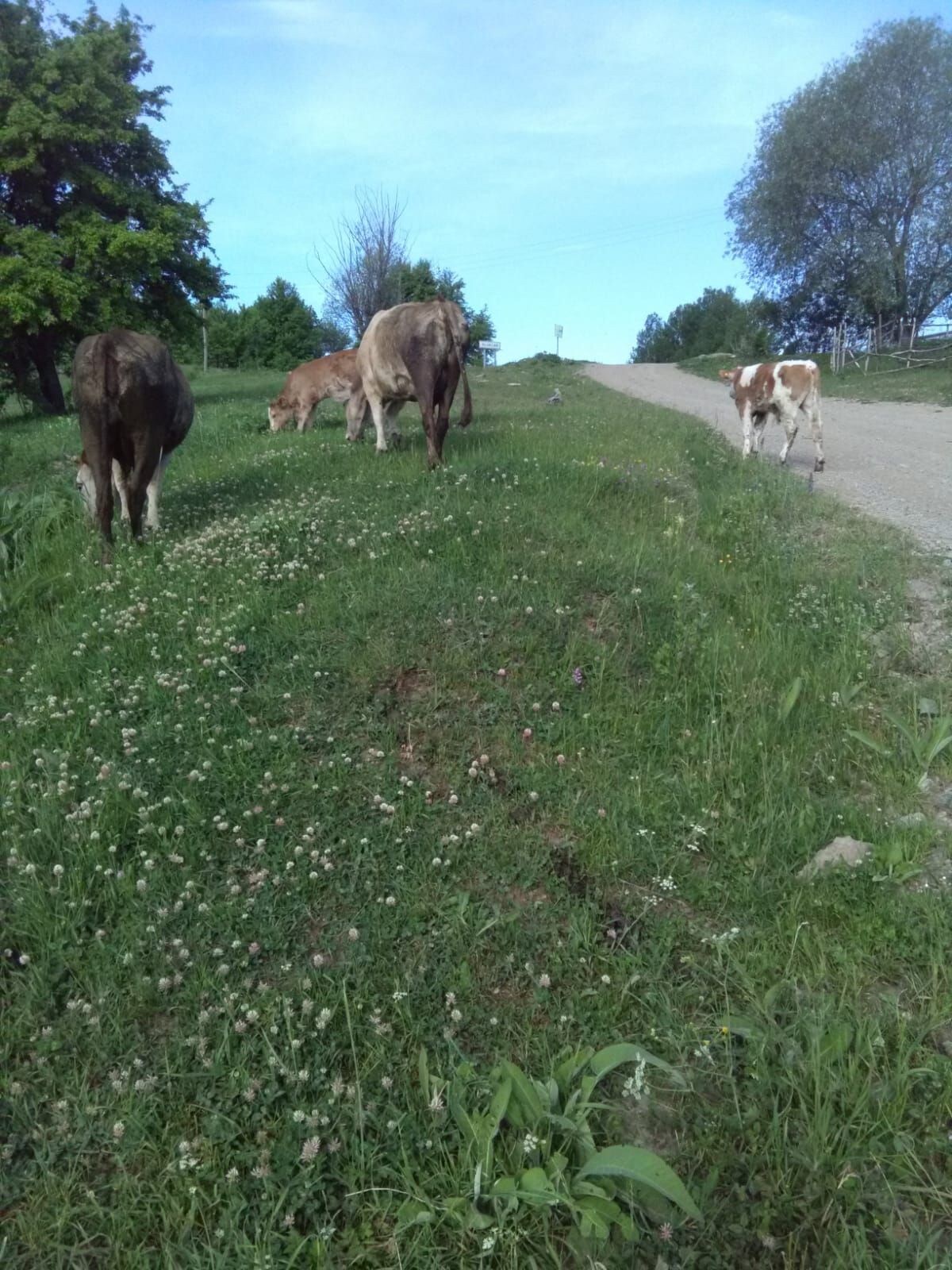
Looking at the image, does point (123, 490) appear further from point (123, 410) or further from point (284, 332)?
point (284, 332)

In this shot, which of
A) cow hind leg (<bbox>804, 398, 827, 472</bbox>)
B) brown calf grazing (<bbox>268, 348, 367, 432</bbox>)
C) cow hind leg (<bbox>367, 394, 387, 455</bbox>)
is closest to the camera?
cow hind leg (<bbox>367, 394, 387, 455</bbox>)

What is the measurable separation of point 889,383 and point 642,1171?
86.9 feet

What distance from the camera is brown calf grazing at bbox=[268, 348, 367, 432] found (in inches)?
584

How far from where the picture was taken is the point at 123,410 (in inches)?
237

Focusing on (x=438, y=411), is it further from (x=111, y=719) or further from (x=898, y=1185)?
(x=898, y=1185)

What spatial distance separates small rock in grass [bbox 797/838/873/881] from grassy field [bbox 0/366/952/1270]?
0.07 m

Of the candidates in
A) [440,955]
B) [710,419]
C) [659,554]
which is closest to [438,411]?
[659,554]

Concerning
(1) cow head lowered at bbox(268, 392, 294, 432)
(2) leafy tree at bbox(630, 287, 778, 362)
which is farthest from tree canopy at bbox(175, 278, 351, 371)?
(1) cow head lowered at bbox(268, 392, 294, 432)

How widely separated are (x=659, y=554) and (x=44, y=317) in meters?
21.9

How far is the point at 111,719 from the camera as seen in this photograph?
13.3 feet

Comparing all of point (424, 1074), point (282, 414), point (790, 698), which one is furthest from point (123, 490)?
point (282, 414)

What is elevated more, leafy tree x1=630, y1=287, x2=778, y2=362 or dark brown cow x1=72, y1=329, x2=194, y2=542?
leafy tree x1=630, y1=287, x2=778, y2=362

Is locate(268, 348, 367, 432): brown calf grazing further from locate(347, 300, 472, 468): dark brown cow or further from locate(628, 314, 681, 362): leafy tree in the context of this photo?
locate(628, 314, 681, 362): leafy tree

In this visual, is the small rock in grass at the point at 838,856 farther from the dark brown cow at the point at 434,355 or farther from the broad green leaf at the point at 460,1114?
the dark brown cow at the point at 434,355
